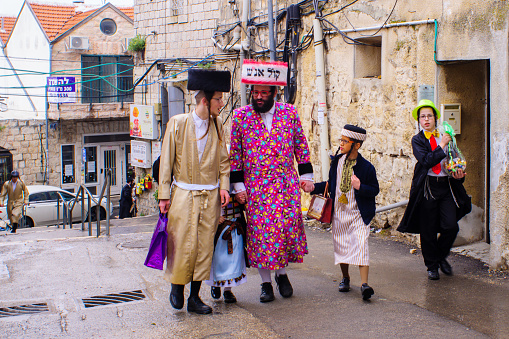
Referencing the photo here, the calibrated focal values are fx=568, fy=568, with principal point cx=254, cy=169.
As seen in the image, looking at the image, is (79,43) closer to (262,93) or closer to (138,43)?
(138,43)

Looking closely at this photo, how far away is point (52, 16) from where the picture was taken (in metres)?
27.2

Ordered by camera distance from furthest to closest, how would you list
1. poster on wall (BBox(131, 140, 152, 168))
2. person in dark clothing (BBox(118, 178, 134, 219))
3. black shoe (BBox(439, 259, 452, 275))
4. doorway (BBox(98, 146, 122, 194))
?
doorway (BBox(98, 146, 122, 194))
poster on wall (BBox(131, 140, 152, 168))
person in dark clothing (BBox(118, 178, 134, 219))
black shoe (BBox(439, 259, 452, 275))

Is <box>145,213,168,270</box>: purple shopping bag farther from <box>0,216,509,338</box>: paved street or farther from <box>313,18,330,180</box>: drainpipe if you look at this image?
<box>313,18,330,180</box>: drainpipe

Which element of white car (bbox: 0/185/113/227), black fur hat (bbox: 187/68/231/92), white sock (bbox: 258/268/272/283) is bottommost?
white car (bbox: 0/185/113/227)

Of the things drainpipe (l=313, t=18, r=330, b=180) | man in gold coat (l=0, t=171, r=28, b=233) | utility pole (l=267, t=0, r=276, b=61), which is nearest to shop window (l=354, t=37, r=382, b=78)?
drainpipe (l=313, t=18, r=330, b=180)

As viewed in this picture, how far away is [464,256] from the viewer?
20.5ft

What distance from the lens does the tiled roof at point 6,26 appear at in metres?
28.5

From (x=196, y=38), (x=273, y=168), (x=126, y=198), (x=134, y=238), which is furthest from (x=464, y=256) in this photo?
(x=126, y=198)

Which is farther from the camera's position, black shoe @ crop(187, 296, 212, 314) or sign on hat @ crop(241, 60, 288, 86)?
sign on hat @ crop(241, 60, 288, 86)

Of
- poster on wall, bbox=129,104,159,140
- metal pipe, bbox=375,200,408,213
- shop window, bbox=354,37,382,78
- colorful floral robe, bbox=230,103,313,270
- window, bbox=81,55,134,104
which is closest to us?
colorful floral robe, bbox=230,103,313,270

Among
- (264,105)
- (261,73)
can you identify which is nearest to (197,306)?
(264,105)

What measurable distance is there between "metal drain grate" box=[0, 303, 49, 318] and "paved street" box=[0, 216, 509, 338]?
3.4 inches

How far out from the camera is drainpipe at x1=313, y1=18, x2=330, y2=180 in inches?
338

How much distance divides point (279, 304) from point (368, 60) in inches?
180
